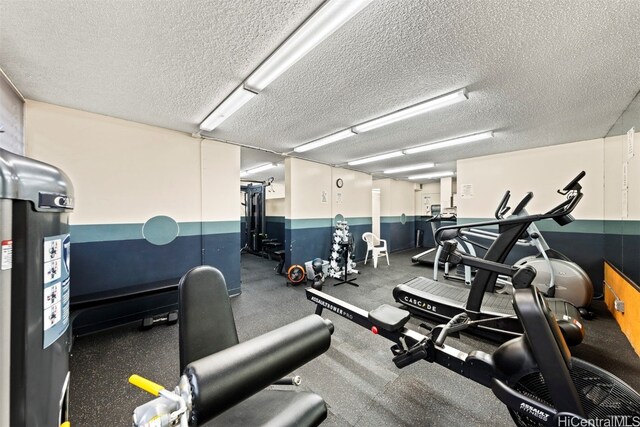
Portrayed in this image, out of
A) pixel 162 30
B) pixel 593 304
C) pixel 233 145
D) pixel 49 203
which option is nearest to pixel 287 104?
pixel 162 30

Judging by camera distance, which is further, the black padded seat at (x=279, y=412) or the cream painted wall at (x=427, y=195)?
the cream painted wall at (x=427, y=195)

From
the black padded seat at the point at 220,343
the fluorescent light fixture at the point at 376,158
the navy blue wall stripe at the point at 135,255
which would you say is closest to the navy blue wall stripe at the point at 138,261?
the navy blue wall stripe at the point at 135,255

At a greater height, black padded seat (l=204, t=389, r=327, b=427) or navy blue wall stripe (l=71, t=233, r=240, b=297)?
navy blue wall stripe (l=71, t=233, r=240, b=297)

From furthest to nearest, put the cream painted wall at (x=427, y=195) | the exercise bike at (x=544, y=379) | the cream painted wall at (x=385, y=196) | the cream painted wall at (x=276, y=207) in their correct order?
the cream painted wall at (x=427, y=195)
the cream painted wall at (x=276, y=207)
the cream painted wall at (x=385, y=196)
the exercise bike at (x=544, y=379)

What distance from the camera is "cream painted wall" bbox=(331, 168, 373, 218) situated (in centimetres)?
582

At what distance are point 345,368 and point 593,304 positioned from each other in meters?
4.11

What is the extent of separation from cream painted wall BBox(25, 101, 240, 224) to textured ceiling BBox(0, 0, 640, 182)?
0.78 ft

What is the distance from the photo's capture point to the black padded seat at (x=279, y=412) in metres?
0.95

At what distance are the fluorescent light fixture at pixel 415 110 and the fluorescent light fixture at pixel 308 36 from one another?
4.71ft

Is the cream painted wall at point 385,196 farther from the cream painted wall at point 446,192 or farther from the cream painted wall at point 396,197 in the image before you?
the cream painted wall at point 446,192

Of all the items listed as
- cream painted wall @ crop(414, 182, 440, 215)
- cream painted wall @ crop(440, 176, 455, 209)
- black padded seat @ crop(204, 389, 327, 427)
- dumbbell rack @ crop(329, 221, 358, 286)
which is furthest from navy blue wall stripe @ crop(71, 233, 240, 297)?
cream painted wall @ crop(414, 182, 440, 215)

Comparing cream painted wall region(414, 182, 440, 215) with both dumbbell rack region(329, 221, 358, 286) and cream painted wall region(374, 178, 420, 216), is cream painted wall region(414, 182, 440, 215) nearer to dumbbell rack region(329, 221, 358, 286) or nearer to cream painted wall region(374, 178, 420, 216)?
cream painted wall region(374, 178, 420, 216)

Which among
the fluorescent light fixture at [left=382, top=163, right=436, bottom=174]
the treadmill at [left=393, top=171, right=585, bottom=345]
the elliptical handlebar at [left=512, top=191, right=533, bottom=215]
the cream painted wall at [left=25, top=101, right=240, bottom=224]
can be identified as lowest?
the treadmill at [left=393, top=171, right=585, bottom=345]

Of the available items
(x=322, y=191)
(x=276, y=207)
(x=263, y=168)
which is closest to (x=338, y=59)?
(x=322, y=191)
